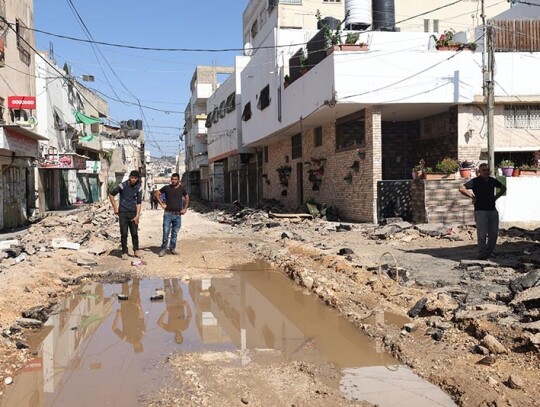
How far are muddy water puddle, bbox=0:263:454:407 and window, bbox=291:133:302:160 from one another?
17.3m

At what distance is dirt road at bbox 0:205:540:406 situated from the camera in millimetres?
3855

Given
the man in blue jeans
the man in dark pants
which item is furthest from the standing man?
the man in dark pants

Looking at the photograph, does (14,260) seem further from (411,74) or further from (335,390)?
(411,74)

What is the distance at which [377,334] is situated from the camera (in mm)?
5355

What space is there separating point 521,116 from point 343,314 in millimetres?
13775

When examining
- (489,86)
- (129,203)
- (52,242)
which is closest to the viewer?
(129,203)

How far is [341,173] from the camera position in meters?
19.5

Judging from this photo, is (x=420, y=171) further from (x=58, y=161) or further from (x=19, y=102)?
(x=58, y=161)

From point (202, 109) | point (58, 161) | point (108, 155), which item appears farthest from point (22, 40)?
point (202, 109)

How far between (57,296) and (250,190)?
30.4 m

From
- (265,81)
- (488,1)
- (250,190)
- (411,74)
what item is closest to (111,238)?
(411,74)

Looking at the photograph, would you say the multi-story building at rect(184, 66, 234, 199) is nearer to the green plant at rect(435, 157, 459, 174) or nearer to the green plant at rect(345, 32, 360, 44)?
the green plant at rect(345, 32, 360, 44)

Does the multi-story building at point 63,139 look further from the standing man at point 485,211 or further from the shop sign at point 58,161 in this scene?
the standing man at point 485,211

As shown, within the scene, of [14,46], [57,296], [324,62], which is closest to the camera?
[57,296]
